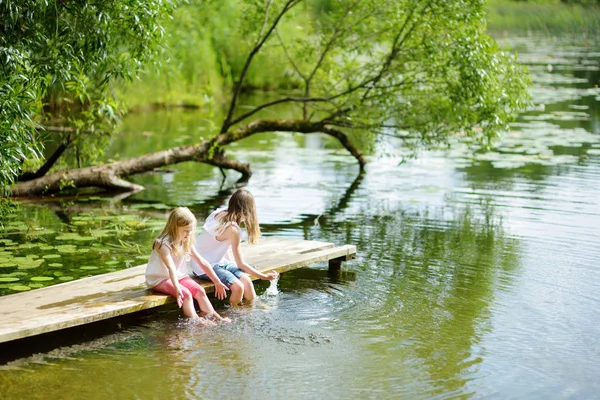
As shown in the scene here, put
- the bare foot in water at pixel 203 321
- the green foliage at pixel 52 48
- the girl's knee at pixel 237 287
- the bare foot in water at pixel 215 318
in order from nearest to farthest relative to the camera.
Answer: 1. the bare foot in water at pixel 203 321
2. the bare foot in water at pixel 215 318
3. the girl's knee at pixel 237 287
4. the green foliage at pixel 52 48

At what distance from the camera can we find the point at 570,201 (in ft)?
38.2

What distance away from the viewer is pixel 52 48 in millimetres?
8164

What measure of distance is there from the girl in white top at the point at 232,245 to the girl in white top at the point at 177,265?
0.25 metres

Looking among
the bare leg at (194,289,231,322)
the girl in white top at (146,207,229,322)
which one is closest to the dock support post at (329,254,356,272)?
the girl in white top at (146,207,229,322)

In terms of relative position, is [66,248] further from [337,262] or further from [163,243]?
[337,262]

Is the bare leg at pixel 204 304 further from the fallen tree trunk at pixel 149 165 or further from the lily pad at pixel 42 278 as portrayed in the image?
the fallen tree trunk at pixel 149 165

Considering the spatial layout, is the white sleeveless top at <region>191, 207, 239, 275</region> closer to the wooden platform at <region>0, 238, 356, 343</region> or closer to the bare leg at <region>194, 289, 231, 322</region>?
the wooden platform at <region>0, 238, 356, 343</region>

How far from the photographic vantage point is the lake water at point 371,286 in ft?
17.3

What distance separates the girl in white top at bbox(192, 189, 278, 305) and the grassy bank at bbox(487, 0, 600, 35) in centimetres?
3252

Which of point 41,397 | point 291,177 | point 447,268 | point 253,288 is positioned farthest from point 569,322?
point 291,177

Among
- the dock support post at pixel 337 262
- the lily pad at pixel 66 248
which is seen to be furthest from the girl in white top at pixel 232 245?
the lily pad at pixel 66 248

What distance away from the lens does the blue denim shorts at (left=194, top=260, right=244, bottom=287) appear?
6.87m

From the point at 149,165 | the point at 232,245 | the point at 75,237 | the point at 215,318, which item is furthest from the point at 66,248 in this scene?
the point at 149,165

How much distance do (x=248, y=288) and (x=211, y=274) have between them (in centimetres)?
39
